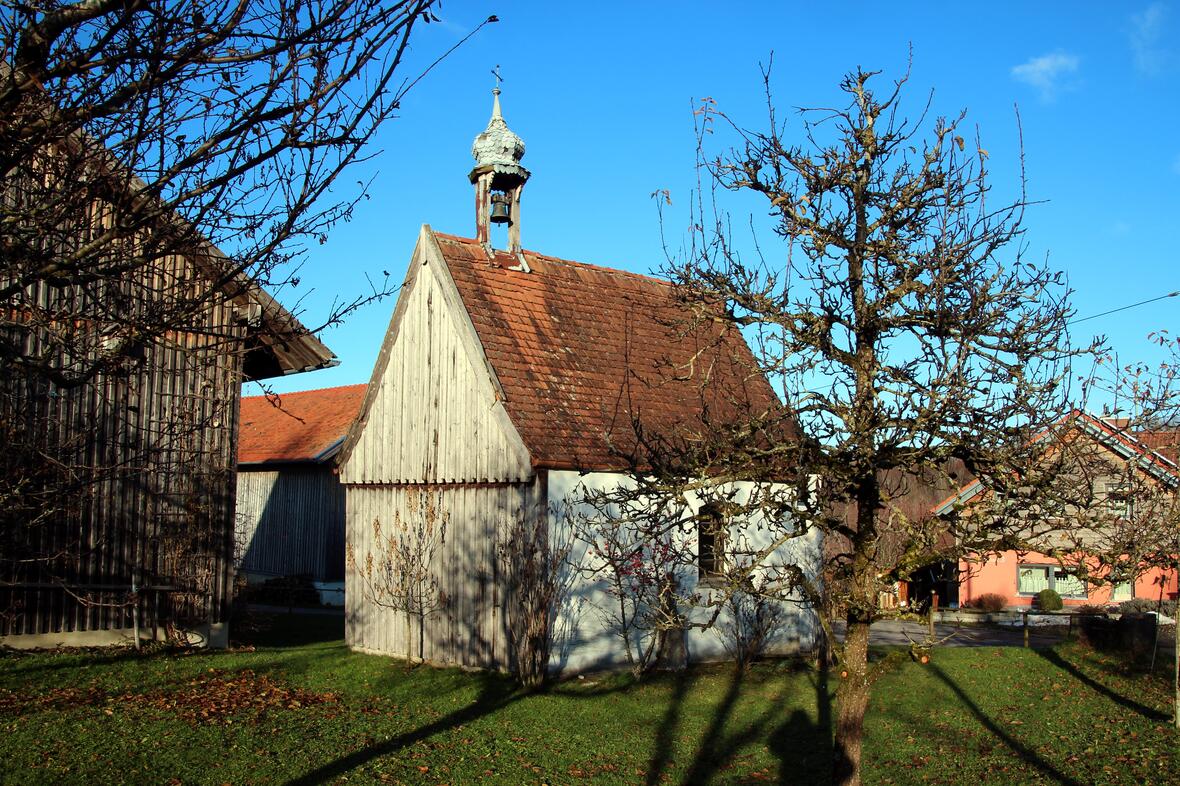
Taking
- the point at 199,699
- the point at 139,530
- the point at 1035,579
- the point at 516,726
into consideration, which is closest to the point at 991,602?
the point at 1035,579

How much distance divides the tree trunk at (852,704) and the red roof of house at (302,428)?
2330 centimetres

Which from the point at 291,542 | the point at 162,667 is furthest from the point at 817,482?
the point at 291,542

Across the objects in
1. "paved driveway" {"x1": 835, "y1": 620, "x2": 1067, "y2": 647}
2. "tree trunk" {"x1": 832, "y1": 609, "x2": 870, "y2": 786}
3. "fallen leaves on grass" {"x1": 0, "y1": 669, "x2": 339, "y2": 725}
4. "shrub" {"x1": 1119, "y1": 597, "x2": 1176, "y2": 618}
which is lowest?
"paved driveway" {"x1": 835, "y1": 620, "x2": 1067, "y2": 647}

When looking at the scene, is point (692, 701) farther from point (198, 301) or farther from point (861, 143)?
point (198, 301)

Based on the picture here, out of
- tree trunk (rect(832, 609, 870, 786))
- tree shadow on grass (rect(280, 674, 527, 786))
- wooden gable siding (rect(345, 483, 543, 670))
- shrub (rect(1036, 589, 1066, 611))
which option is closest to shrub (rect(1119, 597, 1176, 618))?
shrub (rect(1036, 589, 1066, 611))

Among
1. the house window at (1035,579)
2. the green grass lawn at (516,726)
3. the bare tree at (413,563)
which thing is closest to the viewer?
the green grass lawn at (516,726)

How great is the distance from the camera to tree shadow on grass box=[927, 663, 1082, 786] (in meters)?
10.4

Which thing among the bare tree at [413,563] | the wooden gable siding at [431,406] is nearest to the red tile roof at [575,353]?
the wooden gable siding at [431,406]

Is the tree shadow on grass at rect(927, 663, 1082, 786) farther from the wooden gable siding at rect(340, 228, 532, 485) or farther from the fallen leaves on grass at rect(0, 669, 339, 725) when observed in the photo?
the fallen leaves on grass at rect(0, 669, 339, 725)

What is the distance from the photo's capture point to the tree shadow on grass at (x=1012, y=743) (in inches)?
408

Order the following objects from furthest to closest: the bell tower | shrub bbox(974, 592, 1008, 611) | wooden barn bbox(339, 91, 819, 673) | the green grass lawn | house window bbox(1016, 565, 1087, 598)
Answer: house window bbox(1016, 565, 1087, 598) → shrub bbox(974, 592, 1008, 611) → the bell tower → wooden barn bbox(339, 91, 819, 673) → the green grass lawn

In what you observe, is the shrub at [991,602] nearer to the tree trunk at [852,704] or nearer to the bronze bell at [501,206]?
the bronze bell at [501,206]

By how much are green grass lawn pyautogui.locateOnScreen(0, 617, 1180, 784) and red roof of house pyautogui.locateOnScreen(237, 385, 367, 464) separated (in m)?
14.4

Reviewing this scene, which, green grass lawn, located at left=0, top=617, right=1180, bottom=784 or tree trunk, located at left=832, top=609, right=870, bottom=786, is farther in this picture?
green grass lawn, located at left=0, top=617, right=1180, bottom=784
